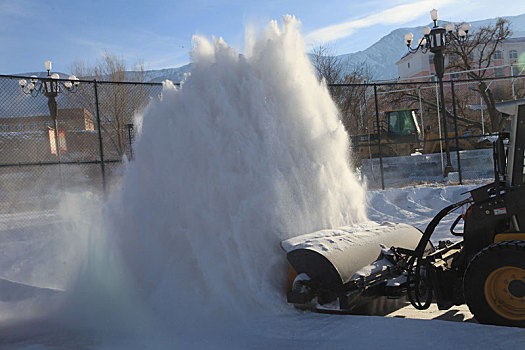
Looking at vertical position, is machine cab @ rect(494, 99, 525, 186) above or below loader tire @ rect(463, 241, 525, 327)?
above

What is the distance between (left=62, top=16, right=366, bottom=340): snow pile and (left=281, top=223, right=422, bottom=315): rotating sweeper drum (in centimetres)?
46

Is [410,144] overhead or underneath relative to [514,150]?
overhead

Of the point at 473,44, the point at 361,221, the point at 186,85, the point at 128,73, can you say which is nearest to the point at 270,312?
the point at 361,221

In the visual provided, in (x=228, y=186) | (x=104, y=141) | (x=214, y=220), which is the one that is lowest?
(x=214, y=220)

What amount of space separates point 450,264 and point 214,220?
Answer: 2.61m

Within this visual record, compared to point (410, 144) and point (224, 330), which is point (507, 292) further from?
point (410, 144)

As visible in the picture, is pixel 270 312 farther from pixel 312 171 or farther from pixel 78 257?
pixel 78 257

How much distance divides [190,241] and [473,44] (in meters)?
39.4

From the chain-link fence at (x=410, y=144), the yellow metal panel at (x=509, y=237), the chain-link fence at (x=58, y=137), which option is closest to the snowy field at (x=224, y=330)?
the yellow metal panel at (x=509, y=237)

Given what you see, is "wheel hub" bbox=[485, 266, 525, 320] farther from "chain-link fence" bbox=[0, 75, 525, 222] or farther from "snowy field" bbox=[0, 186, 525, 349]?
"chain-link fence" bbox=[0, 75, 525, 222]

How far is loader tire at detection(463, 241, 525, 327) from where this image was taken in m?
4.04

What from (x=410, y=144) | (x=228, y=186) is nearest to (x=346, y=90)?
(x=410, y=144)

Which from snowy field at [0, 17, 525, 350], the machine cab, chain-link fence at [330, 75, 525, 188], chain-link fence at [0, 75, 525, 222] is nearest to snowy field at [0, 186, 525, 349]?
snowy field at [0, 17, 525, 350]

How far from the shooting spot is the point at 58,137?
50.3ft
